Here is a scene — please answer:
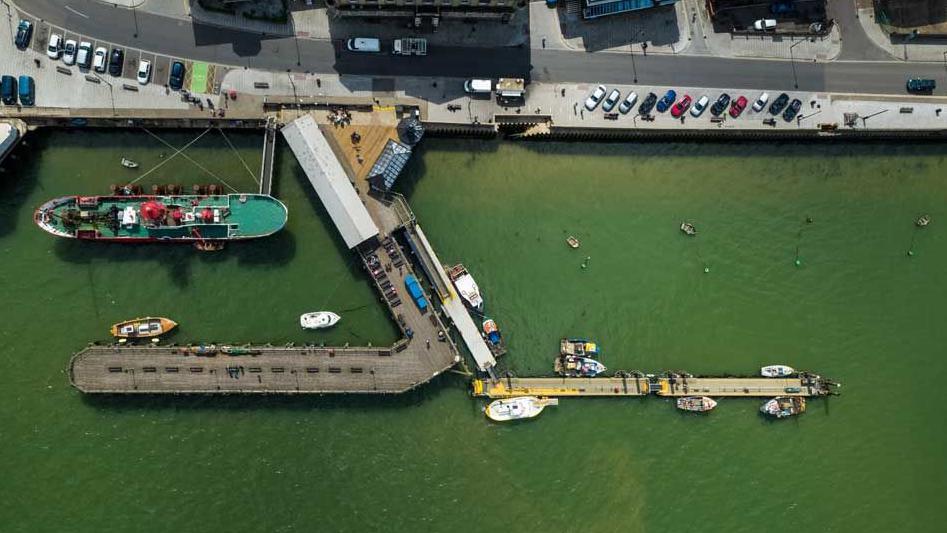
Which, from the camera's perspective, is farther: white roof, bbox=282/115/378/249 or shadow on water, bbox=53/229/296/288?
shadow on water, bbox=53/229/296/288

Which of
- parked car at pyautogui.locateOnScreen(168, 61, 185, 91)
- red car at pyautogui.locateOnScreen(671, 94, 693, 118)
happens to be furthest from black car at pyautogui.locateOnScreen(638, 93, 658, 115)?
parked car at pyautogui.locateOnScreen(168, 61, 185, 91)

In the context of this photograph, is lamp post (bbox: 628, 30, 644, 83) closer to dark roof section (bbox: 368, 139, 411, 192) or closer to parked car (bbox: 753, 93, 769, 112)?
parked car (bbox: 753, 93, 769, 112)

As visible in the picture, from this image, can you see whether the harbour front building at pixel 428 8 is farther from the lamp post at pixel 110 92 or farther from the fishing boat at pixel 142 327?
the fishing boat at pixel 142 327

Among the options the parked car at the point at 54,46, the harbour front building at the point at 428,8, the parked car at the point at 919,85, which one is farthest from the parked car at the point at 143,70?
the parked car at the point at 919,85

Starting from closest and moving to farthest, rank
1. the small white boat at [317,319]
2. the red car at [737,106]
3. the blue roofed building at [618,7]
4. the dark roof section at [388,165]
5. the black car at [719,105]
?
1. the dark roof section at [388,165]
2. the blue roofed building at [618,7]
3. the small white boat at [317,319]
4. the black car at [719,105]
5. the red car at [737,106]

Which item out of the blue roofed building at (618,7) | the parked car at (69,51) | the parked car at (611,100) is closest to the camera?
the parked car at (69,51)

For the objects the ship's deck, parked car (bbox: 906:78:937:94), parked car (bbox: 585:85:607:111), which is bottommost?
the ship's deck
